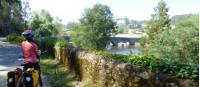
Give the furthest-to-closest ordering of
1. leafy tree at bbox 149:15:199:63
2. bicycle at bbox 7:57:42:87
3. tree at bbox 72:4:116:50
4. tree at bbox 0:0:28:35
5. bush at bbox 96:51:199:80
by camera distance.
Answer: tree at bbox 72:4:116:50, tree at bbox 0:0:28:35, leafy tree at bbox 149:15:199:63, bicycle at bbox 7:57:42:87, bush at bbox 96:51:199:80

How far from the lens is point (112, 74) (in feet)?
32.0

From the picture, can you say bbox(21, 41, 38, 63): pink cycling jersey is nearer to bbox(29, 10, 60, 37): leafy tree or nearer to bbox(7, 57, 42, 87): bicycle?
bbox(7, 57, 42, 87): bicycle

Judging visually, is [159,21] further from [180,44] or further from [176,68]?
[176,68]

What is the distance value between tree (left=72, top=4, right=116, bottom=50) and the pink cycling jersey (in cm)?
9252

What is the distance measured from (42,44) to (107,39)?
80512 mm

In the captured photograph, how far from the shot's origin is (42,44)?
90.8 ft

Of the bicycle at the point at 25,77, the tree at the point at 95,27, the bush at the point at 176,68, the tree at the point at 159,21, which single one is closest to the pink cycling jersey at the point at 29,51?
the bicycle at the point at 25,77

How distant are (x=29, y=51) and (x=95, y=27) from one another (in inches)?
3755

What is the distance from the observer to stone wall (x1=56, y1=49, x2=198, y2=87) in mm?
7156

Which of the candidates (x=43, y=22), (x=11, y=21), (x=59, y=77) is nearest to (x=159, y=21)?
(x=43, y=22)

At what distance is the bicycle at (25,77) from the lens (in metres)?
9.11

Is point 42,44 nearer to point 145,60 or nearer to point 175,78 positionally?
point 145,60

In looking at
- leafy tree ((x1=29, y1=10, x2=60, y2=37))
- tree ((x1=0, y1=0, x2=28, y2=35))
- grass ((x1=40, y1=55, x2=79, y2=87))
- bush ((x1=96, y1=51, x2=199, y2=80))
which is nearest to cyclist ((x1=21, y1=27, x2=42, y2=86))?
bush ((x1=96, y1=51, x2=199, y2=80))

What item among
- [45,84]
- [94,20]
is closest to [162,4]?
[94,20]
